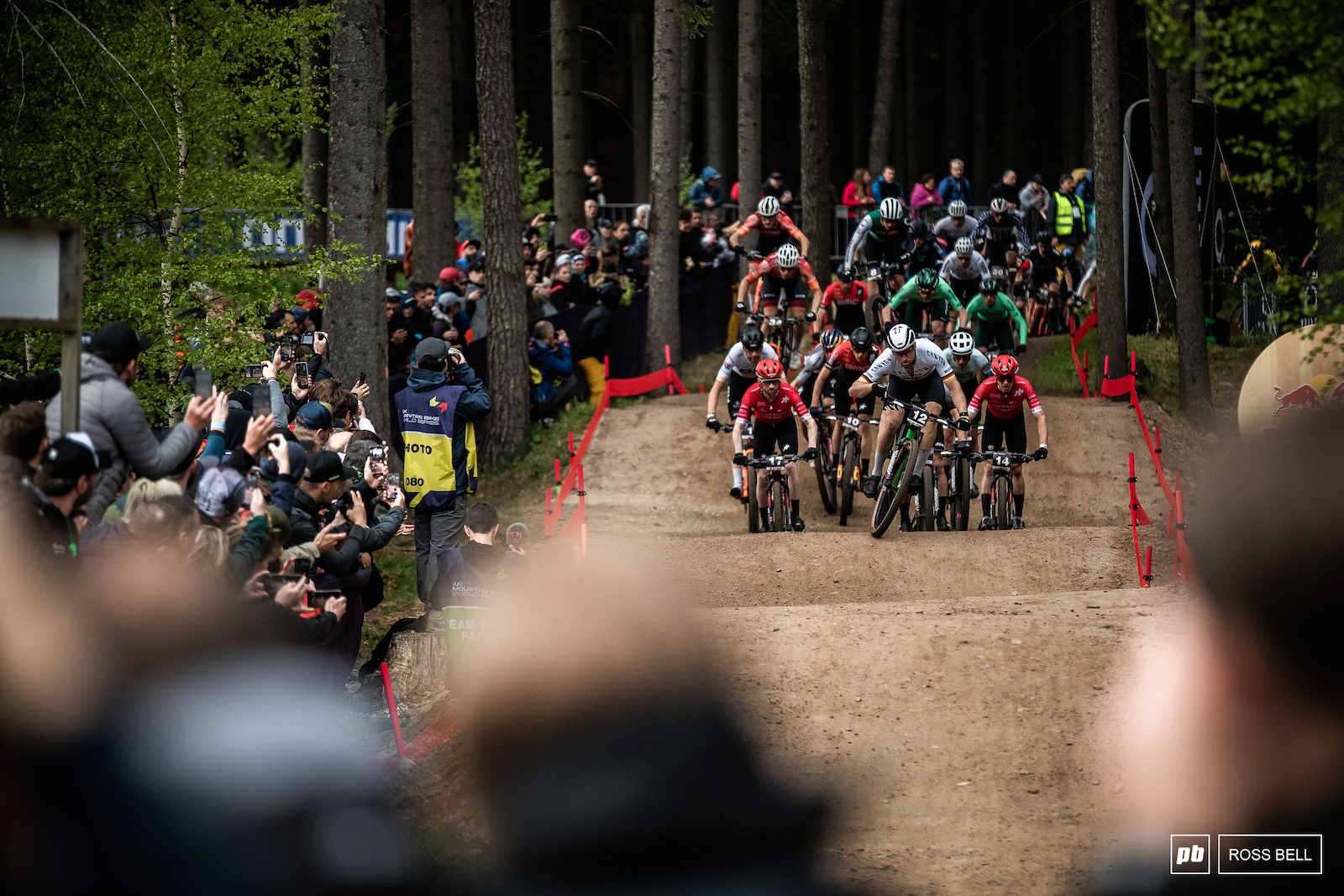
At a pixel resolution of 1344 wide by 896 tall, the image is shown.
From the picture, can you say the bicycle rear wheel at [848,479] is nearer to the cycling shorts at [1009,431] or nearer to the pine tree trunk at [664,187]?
the cycling shorts at [1009,431]

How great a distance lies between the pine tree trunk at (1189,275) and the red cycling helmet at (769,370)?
881 centimetres

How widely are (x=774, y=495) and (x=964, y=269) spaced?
19.0 ft

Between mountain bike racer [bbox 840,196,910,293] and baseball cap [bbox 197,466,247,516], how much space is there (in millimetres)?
13454

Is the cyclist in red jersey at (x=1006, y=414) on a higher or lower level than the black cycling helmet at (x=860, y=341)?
lower

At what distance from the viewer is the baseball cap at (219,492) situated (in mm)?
6652

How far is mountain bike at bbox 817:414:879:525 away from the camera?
15023 mm

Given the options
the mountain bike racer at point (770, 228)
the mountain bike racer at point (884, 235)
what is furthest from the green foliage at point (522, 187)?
the mountain bike racer at point (770, 228)

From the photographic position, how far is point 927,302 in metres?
17.0

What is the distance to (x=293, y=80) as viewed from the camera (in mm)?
11539

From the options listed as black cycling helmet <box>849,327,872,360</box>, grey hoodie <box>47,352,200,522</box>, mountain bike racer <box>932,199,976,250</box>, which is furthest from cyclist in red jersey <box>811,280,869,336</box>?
grey hoodie <box>47,352,200,522</box>

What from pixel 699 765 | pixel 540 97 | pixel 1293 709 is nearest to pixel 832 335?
pixel 1293 709

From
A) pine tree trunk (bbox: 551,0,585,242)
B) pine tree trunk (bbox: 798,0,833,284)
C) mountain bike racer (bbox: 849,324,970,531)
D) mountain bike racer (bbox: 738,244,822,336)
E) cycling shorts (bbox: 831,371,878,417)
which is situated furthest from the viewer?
pine tree trunk (bbox: 551,0,585,242)

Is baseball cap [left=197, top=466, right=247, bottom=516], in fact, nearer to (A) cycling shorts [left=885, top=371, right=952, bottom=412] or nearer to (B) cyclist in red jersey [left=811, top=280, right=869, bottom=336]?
(A) cycling shorts [left=885, top=371, right=952, bottom=412]

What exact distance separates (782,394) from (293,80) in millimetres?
5623
